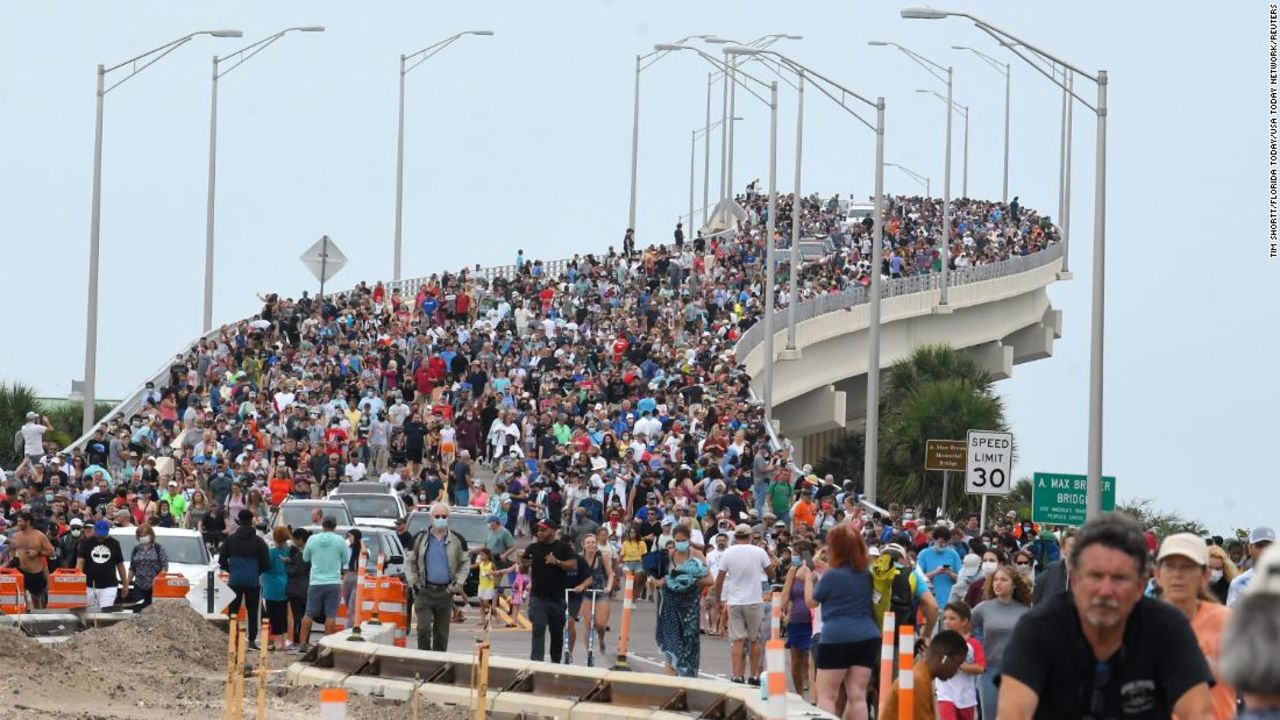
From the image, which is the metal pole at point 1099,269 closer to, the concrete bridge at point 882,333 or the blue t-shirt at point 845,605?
the blue t-shirt at point 845,605

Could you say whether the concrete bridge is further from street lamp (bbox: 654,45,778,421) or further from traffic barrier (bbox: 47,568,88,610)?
traffic barrier (bbox: 47,568,88,610)

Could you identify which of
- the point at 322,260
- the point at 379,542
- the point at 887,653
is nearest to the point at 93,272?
the point at 322,260

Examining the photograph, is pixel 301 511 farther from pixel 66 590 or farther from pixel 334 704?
pixel 334 704

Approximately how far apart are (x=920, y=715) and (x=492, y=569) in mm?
15615

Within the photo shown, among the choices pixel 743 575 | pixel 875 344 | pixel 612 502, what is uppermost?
pixel 875 344

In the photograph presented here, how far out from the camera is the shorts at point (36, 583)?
87.3 ft

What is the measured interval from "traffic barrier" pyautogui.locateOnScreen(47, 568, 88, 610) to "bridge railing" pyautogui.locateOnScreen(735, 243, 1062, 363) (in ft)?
93.8

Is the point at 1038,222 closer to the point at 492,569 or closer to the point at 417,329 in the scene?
the point at 417,329

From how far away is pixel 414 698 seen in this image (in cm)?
1988

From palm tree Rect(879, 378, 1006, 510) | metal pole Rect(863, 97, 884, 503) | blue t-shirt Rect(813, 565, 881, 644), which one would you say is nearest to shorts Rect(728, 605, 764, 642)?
blue t-shirt Rect(813, 565, 881, 644)

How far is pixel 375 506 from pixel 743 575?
43.9ft

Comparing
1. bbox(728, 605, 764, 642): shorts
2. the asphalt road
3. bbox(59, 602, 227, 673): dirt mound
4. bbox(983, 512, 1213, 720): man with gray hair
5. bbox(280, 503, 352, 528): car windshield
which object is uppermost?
bbox(983, 512, 1213, 720): man with gray hair

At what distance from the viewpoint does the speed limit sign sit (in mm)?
31859

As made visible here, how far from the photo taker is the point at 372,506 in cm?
3462
